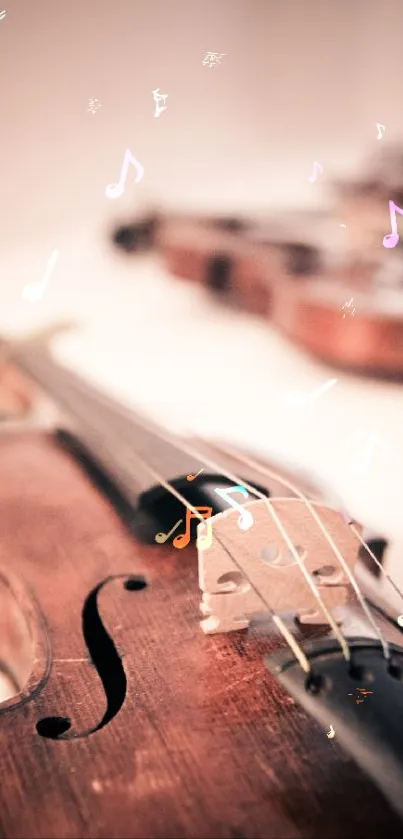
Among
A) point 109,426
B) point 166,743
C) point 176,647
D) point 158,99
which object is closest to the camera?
point 166,743

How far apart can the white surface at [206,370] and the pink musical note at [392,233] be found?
15 centimetres

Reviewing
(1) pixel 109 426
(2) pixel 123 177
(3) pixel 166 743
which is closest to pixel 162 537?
(1) pixel 109 426

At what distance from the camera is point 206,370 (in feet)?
2.73

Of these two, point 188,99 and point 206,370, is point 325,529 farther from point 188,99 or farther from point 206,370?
point 188,99

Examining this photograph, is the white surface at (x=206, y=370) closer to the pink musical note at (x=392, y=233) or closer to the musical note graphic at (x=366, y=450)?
the musical note graphic at (x=366, y=450)

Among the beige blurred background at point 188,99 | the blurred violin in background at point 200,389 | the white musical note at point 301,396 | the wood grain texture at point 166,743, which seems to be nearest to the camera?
the wood grain texture at point 166,743

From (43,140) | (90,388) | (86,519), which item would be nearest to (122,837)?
(86,519)

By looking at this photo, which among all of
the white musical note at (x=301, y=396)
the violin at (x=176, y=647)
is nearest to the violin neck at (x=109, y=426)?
the violin at (x=176, y=647)

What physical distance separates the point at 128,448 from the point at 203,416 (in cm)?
10

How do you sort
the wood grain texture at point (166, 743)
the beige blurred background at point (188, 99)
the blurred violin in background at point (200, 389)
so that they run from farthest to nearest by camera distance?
the beige blurred background at point (188, 99)
the blurred violin in background at point (200, 389)
the wood grain texture at point (166, 743)

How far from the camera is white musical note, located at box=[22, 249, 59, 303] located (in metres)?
0.79

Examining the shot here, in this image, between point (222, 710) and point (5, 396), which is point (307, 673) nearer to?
point (222, 710)

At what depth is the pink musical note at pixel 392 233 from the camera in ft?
2.49

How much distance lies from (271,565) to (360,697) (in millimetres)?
143
